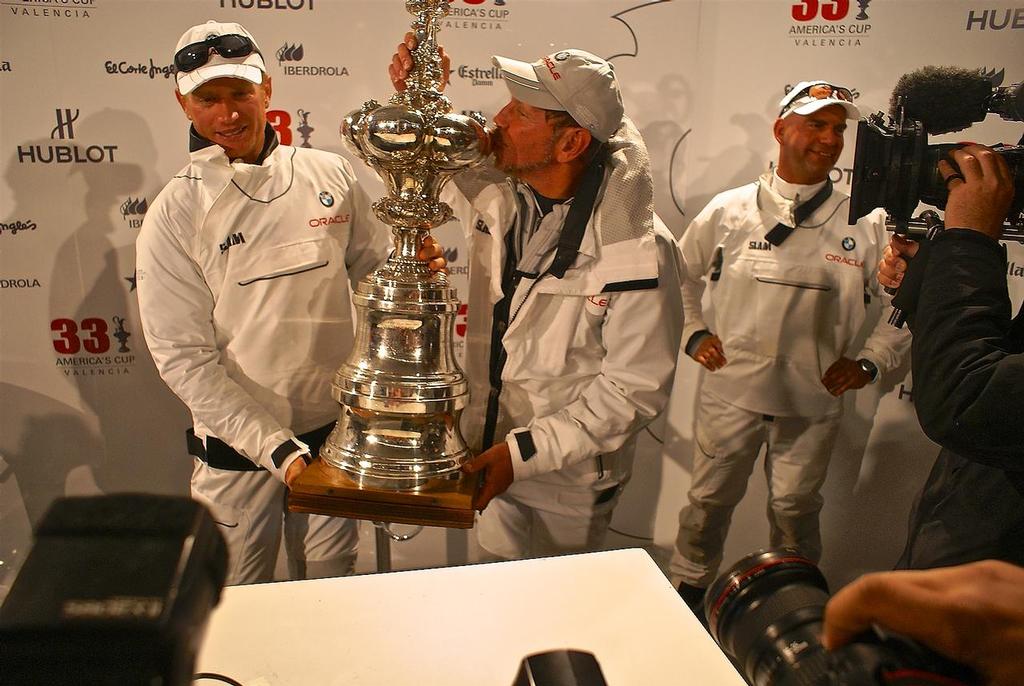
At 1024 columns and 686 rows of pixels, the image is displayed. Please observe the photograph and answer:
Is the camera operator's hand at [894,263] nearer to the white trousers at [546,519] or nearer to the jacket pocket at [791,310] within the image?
the jacket pocket at [791,310]

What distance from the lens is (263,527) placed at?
1894 millimetres

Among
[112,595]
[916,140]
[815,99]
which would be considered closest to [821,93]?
[815,99]

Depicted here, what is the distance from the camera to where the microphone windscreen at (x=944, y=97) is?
47.2 inches

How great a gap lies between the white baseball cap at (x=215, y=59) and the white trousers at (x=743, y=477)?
1.70 meters

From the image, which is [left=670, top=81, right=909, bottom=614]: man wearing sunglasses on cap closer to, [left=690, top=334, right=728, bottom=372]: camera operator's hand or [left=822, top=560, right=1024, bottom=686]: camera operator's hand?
[left=690, top=334, right=728, bottom=372]: camera operator's hand

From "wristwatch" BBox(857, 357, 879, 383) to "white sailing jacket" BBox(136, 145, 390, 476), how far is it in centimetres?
152

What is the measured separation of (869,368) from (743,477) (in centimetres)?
54

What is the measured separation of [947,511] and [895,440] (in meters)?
1.49

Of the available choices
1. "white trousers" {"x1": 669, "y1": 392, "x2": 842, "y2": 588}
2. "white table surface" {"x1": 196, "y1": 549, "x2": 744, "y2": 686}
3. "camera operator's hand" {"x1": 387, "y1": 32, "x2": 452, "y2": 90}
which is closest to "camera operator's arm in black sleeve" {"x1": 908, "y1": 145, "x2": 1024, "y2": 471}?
"white table surface" {"x1": 196, "y1": 549, "x2": 744, "y2": 686}

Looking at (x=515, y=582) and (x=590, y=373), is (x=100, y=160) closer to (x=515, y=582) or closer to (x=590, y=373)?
(x=590, y=373)

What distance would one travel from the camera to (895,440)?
7.90 ft

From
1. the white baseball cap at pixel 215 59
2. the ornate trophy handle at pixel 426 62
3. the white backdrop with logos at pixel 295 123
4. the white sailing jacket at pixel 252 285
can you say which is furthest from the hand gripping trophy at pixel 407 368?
the white backdrop with logos at pixel 295 123

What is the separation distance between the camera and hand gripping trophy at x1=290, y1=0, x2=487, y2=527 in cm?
121

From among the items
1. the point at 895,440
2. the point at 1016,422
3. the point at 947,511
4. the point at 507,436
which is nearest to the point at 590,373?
the point at 507,436
